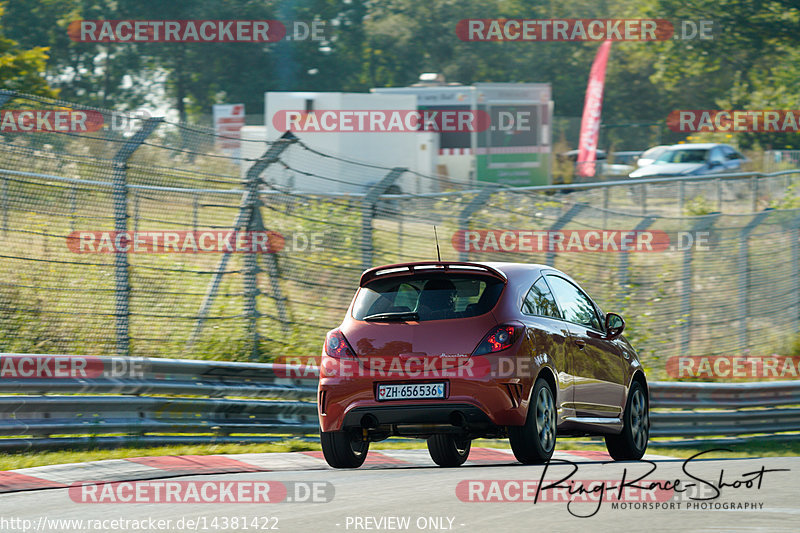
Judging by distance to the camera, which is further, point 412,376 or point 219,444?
point 219,444

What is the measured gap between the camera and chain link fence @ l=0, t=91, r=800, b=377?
12.0 meters

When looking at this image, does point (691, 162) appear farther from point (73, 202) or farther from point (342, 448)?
point (342, 448)

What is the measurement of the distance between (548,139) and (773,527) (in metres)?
31.7

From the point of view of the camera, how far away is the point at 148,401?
10.3 m

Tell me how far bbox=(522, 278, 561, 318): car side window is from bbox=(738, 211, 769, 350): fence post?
359 inches

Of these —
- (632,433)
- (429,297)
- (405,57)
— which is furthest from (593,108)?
(405,57)

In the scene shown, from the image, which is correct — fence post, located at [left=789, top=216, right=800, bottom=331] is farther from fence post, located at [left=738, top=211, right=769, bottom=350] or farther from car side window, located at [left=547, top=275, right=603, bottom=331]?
car side window, located at [left=547, top=275, right=603, bottom=331]

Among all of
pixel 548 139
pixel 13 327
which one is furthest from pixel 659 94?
pixel 13 327

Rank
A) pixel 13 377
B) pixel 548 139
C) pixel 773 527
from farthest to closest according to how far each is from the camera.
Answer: pixel 548 139 < pixel 13 377 < pixel 773 527

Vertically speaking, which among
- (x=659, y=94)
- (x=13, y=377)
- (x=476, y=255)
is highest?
(x=659, y=94)

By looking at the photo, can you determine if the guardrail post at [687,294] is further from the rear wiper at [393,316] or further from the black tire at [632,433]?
the rear wiper at [393,316]

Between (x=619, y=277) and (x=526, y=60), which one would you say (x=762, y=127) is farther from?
(x=619, y=277)

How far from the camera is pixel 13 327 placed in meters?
11.8

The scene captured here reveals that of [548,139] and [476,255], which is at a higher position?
[548,139]
